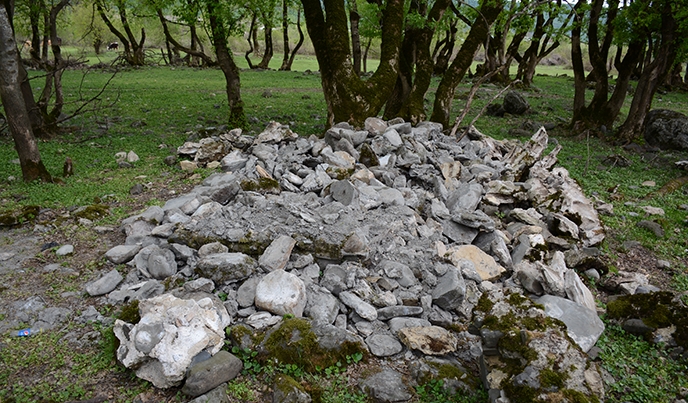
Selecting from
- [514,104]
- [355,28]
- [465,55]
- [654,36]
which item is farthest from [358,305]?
[514,104]

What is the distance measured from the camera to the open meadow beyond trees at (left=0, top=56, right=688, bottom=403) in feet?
11.4

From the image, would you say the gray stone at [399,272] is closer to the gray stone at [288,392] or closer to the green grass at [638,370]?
the gray stone at [288,392]

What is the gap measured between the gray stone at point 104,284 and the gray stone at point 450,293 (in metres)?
3.07

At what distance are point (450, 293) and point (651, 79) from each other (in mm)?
10362

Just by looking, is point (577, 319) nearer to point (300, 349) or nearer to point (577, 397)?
point (577, 397)

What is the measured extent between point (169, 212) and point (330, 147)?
2662 millimetres

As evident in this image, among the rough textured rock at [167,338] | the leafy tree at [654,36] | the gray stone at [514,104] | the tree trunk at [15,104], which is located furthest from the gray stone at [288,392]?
the gray stone at [514,104]

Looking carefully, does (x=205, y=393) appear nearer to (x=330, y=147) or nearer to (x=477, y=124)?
(x=330, y=147)

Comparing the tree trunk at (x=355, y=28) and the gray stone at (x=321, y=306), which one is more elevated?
the tree trunk at (x=355, y=28)

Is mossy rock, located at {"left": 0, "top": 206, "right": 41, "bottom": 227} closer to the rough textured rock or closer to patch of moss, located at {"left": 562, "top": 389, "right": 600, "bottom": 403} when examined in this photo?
the rough textured rock

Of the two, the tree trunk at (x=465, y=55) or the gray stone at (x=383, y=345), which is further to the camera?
the tree trunk at (x=465, y=55)

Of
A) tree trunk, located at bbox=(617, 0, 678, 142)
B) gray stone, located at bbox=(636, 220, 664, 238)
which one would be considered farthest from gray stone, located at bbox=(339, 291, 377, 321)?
tree trunk, located at bbox=(617, 0, 678, 142)

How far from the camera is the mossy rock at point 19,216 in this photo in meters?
5.71

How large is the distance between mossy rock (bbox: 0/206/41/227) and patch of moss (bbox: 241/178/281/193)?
2.72 m
